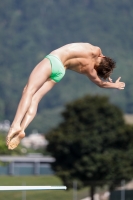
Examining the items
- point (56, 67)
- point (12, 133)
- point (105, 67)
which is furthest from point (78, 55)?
point (12, 133)

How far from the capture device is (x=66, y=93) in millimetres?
181875

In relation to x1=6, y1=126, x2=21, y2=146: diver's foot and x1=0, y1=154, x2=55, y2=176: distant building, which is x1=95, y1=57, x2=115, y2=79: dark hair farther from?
x1=0, y1=154, x2=55, y2=176: distant building

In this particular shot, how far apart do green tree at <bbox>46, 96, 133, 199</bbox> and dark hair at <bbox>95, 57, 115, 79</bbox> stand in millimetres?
28485

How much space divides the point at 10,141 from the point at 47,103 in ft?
583

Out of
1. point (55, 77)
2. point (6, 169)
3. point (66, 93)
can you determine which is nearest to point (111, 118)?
point (55, 77)

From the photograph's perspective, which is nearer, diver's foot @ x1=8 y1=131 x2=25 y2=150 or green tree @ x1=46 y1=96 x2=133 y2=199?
diver's foot @ x1=8 y1=131 x2=25 y2=150

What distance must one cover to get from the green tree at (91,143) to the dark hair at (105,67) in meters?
28.5

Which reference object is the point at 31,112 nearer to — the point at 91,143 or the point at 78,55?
the point at 78,55

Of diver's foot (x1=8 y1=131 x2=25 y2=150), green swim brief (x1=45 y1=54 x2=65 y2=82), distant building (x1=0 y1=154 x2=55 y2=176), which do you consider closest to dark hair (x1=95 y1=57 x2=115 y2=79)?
green swim brief (x1=45 y1=54 x2=65 y2=82)

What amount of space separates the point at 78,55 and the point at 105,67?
472 mm

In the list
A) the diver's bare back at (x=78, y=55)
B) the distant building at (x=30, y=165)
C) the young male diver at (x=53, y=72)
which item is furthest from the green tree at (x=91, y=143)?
the distant building at (x=30, y=165)

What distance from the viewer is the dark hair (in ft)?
30.5

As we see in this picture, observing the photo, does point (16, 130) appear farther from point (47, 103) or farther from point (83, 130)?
point (47, 103)

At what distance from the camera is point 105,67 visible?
9320 millimetres
